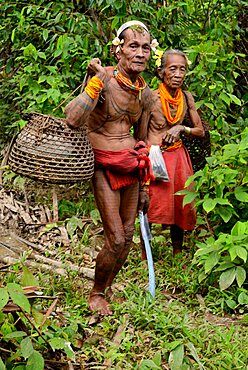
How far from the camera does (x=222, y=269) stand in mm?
4707

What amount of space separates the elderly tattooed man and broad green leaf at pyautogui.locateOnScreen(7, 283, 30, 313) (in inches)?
49.8

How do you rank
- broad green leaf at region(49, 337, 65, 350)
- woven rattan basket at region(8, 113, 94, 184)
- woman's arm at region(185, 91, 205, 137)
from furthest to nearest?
woman's arm at region(185, 91, 205, 137) < woven rattan basket at region(8, 113, 94, 184) < broad green leaf at region(49, 337, 65, 350)

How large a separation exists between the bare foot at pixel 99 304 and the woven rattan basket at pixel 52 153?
97 cm

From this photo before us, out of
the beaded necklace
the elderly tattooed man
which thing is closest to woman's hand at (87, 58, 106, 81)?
the elderly tattooed man

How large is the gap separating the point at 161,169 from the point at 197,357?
6.09 ft

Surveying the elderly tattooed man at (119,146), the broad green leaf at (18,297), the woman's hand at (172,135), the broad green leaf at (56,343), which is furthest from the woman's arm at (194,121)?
the broad green leaf at (18,297)

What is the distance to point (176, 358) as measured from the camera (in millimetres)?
3604

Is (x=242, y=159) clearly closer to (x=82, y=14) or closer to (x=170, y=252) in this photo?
(x=170, y=252)

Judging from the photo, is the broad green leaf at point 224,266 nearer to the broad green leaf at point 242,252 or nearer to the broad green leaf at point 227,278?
the broad green leaf at point 227,278

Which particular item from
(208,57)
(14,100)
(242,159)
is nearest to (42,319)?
(242,159)

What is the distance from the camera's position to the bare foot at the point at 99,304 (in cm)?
445

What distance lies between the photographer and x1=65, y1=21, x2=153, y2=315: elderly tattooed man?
13.7 ft

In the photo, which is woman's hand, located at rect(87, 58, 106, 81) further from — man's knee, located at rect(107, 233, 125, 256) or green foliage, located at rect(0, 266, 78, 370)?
green foliage, located at rect(0, 266, 78, 370)

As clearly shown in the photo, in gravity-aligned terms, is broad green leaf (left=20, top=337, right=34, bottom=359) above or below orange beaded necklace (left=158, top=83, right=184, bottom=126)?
below
